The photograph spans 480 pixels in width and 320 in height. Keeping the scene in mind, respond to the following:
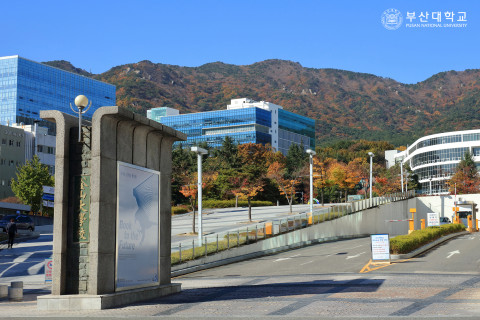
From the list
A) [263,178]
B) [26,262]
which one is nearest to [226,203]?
[263,178]

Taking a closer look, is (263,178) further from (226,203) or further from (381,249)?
(381,249)

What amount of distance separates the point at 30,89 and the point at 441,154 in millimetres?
98938

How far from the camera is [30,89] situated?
5753 inches

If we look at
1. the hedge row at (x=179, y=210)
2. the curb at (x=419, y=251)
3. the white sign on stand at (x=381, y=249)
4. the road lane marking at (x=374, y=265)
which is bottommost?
the road lane marking at (x=374, y=265)

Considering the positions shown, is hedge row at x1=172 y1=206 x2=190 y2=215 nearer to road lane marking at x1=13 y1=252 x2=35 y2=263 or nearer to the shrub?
the shrub

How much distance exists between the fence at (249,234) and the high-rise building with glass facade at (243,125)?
11213 centimetres

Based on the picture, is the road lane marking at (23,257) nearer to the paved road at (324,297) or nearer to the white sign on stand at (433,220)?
the paved road at (324,297)

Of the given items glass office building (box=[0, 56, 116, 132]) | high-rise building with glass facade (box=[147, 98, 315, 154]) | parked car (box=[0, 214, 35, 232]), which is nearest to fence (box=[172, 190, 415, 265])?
parked car (box=[0, 214, 35, 232])

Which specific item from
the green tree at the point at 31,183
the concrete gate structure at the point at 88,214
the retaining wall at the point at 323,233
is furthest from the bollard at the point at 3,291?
the green tree at the point at 31,183

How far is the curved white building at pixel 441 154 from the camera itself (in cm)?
11862

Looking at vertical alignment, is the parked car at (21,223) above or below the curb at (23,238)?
above

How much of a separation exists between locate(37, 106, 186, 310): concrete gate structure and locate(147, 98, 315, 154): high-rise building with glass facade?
483 ft

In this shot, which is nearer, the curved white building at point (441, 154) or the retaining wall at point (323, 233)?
the retaining wall at point (323, 233)

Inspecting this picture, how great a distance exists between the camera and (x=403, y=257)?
31.1 metres
